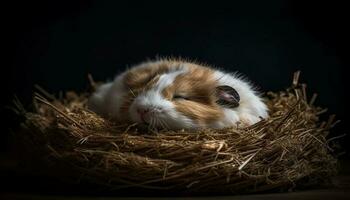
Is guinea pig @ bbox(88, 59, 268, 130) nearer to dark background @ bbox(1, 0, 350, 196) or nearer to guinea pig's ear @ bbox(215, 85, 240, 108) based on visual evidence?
guinea pig's ear @ bbox(215, 85, 240, 108)

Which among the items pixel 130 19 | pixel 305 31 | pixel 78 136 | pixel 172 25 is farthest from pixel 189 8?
pixel 78 136

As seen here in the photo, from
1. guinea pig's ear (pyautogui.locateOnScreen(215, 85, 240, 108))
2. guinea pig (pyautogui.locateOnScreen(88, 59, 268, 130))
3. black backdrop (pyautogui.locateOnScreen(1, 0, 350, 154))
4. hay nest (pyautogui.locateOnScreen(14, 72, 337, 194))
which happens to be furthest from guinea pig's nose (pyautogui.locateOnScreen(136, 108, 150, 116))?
black backdrop (pyautogui.locateOnScreen(1, 0, 350, 154))

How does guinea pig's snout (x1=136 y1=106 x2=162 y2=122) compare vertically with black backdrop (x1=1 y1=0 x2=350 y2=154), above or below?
below

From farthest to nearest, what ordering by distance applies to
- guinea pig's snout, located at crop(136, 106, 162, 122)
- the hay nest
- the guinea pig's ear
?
1. the guinea pig's ear
2. guinea pig's snout, located at crop(136, 106, 162, 122)
3. the hay nest

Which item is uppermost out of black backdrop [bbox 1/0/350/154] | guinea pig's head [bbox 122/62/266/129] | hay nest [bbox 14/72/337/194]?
black backdrop [bbox 1/0/350/154]

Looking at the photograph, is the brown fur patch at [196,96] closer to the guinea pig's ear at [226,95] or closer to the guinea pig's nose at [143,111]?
the guinea pig's ear at [226,95]

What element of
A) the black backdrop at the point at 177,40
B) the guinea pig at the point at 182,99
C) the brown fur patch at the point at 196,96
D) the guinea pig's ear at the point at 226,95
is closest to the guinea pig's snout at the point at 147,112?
the guinea pig at the point at 182,99

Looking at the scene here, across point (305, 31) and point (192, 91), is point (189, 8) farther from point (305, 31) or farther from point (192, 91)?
point (192, 91)

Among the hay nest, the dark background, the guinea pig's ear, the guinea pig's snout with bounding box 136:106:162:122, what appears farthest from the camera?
the dark background
